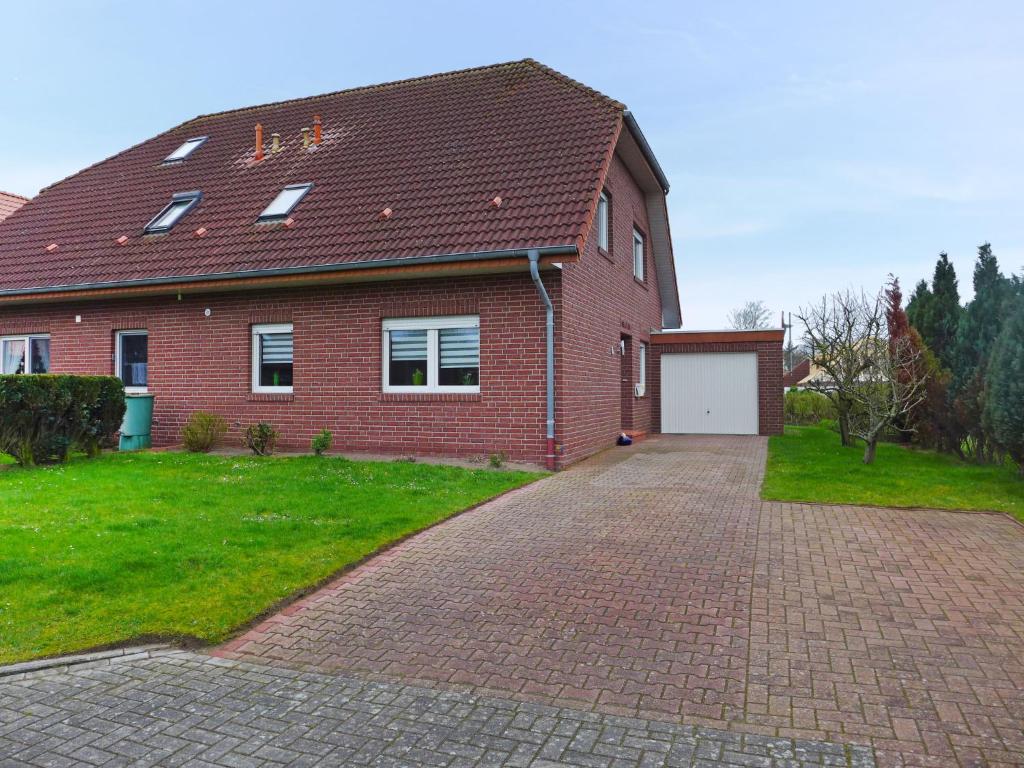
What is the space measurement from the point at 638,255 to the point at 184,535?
45.0 feet

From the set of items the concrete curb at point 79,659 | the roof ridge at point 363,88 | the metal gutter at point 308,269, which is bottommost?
the concrete curb at point 79,659

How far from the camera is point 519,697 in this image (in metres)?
3.47

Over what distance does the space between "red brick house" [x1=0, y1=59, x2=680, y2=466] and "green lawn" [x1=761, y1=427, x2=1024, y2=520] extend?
333cm

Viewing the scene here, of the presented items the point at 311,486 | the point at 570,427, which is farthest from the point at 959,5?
the point at 311,486

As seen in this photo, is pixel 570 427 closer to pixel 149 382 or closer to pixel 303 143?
pixel 149 382

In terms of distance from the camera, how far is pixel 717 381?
60.9 ft

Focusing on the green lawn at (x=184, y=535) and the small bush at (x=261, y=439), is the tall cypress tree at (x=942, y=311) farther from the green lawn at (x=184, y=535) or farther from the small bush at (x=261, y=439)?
the small bush at (x=261, y=439)

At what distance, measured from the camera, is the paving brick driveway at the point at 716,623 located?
3330mm

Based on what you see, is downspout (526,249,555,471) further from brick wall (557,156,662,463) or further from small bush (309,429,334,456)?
small bush (309,429,334,456)

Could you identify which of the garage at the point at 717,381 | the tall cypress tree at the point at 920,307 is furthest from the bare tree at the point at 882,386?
the tall cypress tree at the point at 920,307

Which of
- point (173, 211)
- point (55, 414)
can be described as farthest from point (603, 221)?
point (55, 414)

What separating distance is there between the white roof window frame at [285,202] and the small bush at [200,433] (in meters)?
3.84

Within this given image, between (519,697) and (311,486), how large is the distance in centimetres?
586

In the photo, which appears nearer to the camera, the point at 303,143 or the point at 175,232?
the point at 175,232
